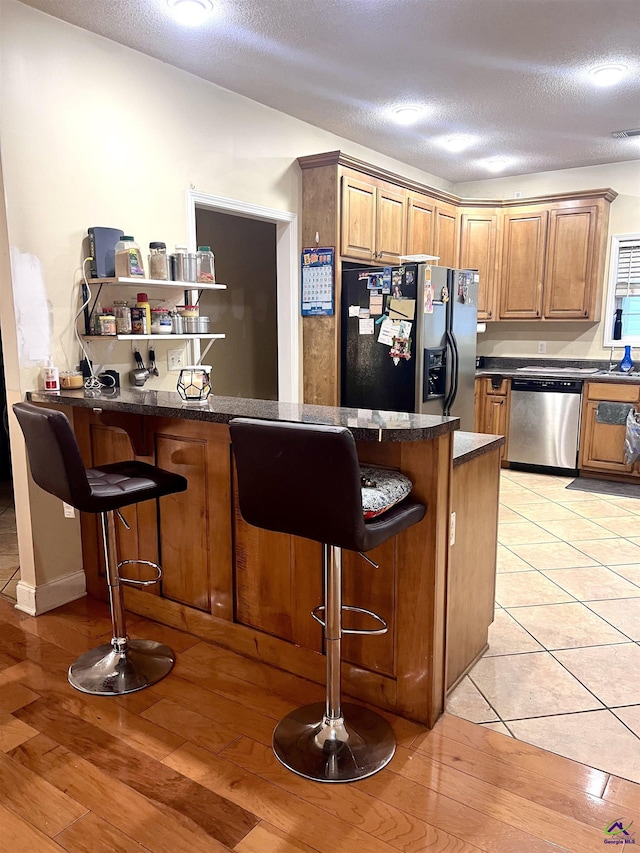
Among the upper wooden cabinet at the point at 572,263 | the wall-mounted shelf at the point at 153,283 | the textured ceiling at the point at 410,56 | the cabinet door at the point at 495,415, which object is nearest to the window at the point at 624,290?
the upper wooden cabinet at the point at 572,263

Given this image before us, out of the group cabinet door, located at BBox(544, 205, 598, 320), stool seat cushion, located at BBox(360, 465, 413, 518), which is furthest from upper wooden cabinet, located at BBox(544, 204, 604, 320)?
stool seat cushion, located at BBox(360, 465, 413, 518)

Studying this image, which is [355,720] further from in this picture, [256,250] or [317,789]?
[256,250]

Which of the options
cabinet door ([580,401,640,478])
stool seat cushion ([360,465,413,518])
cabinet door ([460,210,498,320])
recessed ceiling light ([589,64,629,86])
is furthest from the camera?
cabinet door ([460,210,498,320])

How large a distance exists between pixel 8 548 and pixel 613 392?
4.50 metres

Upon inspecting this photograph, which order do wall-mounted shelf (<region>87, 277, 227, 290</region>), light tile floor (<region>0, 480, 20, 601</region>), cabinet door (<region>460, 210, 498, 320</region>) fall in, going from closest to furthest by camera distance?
wall-mounted shelf (<region>87, 277, 227, 290</region>) → light tile floor (<region>0, 480, 20, 601</region>) → cabinet door (<region>460, 210, 498, 320</region>)

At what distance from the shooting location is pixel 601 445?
16.8ft

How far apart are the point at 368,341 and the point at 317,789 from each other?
2.97 meters

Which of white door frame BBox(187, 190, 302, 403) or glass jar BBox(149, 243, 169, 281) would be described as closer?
glass jar BBox(149, 243, 169, 281)

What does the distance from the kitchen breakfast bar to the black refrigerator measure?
181cm

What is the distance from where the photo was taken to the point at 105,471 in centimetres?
234

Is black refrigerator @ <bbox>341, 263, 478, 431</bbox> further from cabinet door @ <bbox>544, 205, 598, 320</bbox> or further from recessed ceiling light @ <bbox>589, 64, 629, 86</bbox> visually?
cabinet door @ <bbox>544, 205, 598, 320</bbox>

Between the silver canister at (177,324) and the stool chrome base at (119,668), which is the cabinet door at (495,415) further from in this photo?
the stool chrome base at (119,668)

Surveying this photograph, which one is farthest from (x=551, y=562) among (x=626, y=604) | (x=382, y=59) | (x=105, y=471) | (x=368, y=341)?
(x=382, y=59)

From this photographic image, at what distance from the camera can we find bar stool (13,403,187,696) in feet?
6.47
